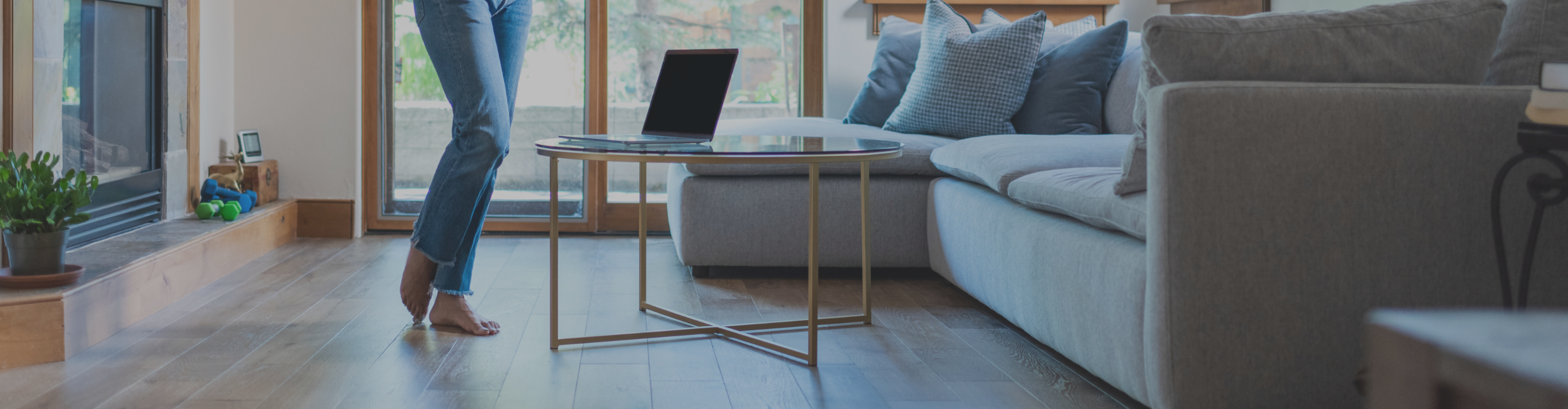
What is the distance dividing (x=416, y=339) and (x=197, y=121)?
158cm

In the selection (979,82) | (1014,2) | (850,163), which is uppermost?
(1014,2)

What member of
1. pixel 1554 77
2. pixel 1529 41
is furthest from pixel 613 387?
pixel 1529 41

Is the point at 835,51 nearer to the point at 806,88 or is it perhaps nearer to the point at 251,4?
the point at 806,88

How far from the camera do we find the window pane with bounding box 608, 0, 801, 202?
371cm

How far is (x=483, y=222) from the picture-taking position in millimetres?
2021

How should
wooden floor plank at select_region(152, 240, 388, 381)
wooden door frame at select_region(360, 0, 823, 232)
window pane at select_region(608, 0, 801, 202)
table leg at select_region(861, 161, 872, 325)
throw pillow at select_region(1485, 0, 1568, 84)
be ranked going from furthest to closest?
1. window pane at select_region(608, 0, 801, 202)
2. wooden door frame at select_region(360, 0, 823, 232)
3. table leg at select_region(861, 161, 872, 325)
4. wooden floor plank at select_region(152, 240, 388, 381)
5. throw pillow at select_region(1485, 0, 1568, 84)

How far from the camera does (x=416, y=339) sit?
1.96 meters

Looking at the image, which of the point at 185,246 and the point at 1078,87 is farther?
the point at 1078,87

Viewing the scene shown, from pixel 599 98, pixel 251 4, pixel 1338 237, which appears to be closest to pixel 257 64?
pixel 251 4

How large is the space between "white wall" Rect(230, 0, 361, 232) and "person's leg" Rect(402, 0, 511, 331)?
1.69 meters

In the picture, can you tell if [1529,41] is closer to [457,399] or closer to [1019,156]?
[1019,156]

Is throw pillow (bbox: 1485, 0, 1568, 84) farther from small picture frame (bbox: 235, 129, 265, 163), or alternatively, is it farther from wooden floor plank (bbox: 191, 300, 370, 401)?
small picture frame (bbox: 235, 129, 265, 163)

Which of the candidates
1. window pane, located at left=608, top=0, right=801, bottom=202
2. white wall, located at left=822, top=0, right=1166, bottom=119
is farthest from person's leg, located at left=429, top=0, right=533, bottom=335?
white wall, located at left=822, top=0, right=1166, bottom=119

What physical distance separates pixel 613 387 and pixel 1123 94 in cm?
188
